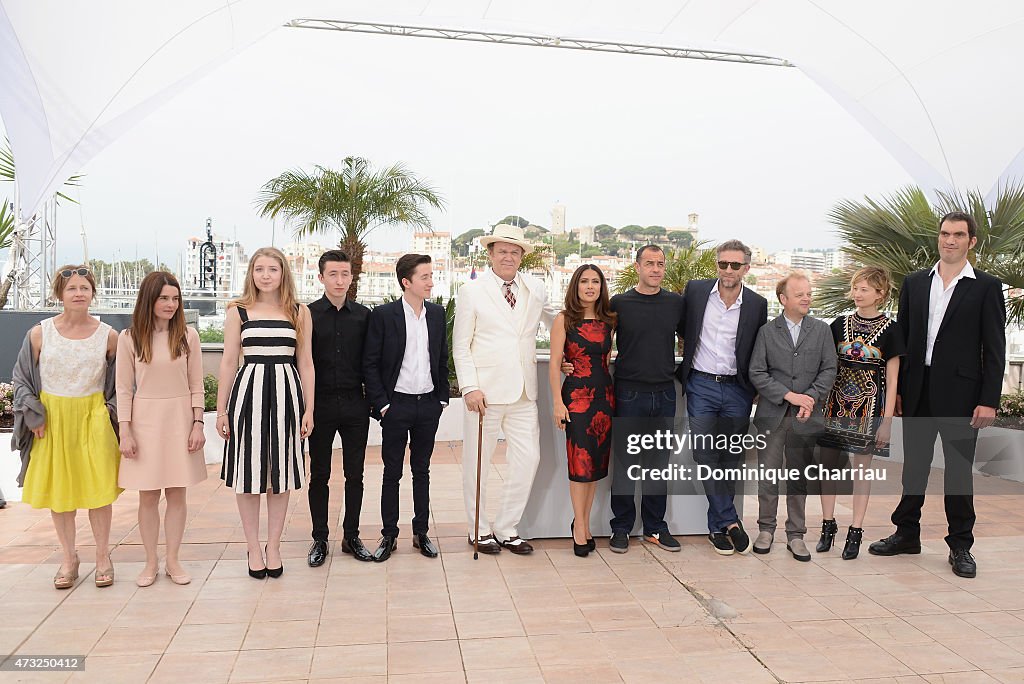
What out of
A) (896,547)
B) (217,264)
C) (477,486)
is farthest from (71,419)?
(217,264)

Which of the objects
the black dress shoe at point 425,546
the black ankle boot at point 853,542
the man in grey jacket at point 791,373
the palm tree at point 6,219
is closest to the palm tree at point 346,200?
the palm tree at point 6,219

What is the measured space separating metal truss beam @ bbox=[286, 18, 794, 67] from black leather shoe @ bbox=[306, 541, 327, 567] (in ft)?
25.9

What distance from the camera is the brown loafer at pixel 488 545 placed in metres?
3.91

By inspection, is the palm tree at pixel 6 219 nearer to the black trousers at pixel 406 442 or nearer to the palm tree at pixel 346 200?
the palm tree at pixel 346 200

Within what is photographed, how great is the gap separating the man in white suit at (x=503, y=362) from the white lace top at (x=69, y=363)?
1582 millimetres

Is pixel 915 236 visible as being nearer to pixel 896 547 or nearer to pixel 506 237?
pixel 896 547

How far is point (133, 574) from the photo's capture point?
3545mm

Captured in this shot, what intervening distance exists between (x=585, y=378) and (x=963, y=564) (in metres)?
1.99

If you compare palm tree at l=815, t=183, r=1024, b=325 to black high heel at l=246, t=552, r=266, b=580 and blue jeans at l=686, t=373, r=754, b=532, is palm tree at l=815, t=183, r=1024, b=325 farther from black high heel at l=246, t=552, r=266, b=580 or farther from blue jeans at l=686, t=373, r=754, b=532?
black high heel at l=246, t=552, r=266, b=580

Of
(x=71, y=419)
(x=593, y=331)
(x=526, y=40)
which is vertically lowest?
(x=71, y=419)

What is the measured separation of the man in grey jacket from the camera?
12.3ft

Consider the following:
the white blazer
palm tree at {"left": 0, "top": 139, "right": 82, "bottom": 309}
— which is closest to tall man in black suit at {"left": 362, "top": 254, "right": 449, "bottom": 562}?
the white blazer

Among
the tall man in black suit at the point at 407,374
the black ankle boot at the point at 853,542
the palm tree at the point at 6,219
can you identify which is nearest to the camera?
the tall man in black suit at the point at 407,374

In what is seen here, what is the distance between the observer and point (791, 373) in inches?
147
